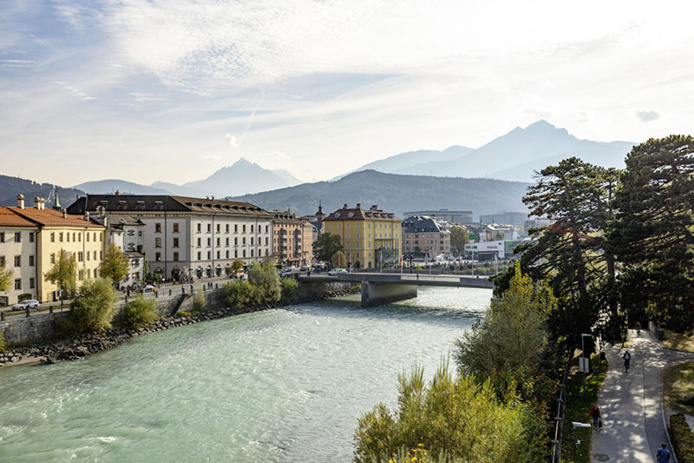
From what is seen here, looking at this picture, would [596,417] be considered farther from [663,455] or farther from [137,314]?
[137,314]

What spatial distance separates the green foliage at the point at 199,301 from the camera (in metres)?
68.4

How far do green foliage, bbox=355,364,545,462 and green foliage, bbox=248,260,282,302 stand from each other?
A: 209 feet

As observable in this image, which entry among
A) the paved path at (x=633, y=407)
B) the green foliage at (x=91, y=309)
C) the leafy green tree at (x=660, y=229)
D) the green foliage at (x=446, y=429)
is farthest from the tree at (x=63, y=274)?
the leafy green tree at (x=660, y=229)

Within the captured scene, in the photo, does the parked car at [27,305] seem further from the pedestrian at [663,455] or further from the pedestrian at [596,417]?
the pedestrian at [663,455]

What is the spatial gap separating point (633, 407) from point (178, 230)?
7505cm

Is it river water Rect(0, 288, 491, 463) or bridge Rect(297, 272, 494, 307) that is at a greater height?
bridge Rect(297, 272, 494, 307)

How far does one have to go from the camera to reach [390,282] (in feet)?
275

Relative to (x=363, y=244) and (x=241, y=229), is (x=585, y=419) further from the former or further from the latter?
(x=363, y=244)

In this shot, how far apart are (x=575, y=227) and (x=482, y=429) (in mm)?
28890

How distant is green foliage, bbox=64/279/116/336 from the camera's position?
50.4 metres

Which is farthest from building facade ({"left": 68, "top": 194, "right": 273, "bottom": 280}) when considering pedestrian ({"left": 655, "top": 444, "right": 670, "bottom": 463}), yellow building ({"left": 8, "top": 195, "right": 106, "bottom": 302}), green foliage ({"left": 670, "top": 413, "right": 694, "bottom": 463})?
pedestrian ({"left": 655, "top": 444, "right": 670, "bottom": 463})

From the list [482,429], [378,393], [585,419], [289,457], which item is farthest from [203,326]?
A: [482,429]

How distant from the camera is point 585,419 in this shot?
83.0 feet

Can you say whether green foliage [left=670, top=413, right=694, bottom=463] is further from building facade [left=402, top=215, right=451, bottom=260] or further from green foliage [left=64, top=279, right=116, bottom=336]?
building facade [left=402, top=215, right=451, bottom=260]
